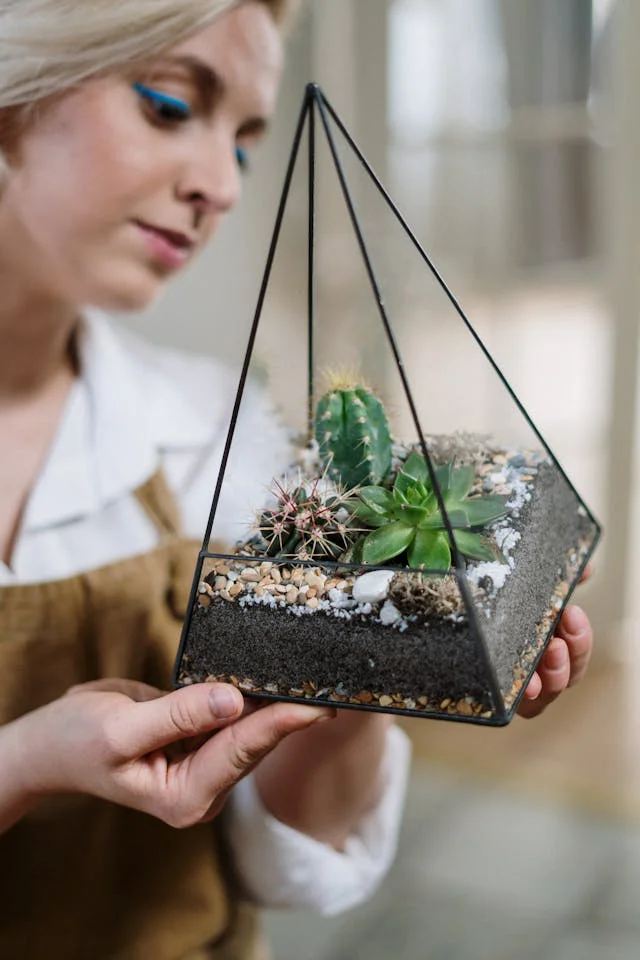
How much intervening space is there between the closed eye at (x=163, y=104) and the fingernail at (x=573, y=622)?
1.74 feet

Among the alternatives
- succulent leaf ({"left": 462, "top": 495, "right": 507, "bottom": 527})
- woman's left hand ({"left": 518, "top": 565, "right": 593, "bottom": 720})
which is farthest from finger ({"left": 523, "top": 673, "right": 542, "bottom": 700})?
succulent leaf ({"left": 462, "top": 495, "right": 507, "bottom": 527})

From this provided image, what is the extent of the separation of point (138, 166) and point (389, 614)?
0.47 meters

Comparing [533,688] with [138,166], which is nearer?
Result: [533,688]

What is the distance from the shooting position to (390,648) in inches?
24.0

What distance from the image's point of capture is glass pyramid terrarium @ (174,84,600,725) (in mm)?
601

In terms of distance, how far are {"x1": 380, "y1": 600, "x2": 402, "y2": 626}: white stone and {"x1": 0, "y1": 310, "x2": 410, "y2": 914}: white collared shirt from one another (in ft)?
1.36

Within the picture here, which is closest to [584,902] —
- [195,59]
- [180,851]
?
[180,851]

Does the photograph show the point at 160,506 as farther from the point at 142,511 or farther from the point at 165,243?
the point at 165,243

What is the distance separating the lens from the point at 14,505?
985 millimetres

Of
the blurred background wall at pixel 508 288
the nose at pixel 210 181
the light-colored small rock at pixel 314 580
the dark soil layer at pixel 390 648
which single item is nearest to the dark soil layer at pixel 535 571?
the dark soil layer at pixel 390 648

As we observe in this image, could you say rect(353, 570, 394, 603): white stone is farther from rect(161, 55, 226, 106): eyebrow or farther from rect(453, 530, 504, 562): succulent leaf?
rect(161, 55, 226, 106): eyebrow

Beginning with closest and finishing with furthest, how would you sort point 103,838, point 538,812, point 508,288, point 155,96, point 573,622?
point 573,622 < point 155,96 < point 103,838 < point 538,812 < point 508,288

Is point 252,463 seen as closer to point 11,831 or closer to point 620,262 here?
point 11,831

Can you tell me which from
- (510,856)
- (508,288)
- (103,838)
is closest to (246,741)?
(103,838)
